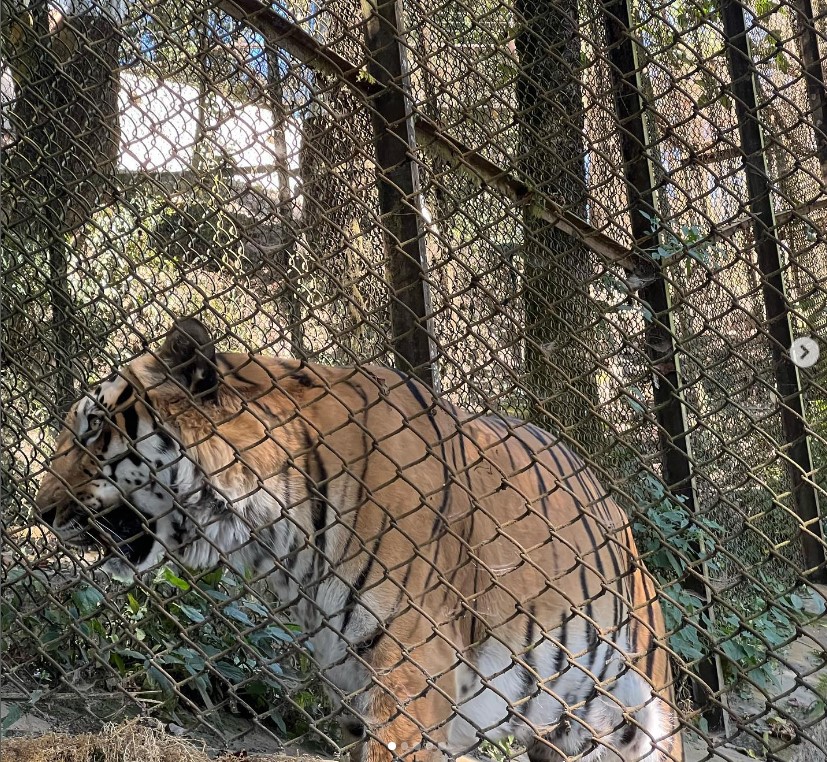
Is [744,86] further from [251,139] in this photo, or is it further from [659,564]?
[251,139]

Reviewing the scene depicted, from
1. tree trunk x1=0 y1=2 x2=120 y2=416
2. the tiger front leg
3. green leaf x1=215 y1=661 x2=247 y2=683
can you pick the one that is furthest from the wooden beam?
green leaf x1=215 y1=661 x2=247 y2=683

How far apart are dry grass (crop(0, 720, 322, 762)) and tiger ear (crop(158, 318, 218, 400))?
0.94 m

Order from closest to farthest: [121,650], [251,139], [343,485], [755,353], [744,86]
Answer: [251,139] → [343,485] → [121,650] → [744,86] → [755,353]

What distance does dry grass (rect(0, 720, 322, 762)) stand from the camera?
2.23 m

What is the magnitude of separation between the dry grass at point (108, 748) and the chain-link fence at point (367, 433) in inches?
7.4

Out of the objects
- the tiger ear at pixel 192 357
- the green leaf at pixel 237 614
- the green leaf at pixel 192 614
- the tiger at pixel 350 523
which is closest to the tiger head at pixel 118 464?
the tiger at pixel 350 523

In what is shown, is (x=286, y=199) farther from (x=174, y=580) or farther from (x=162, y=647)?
(x=162, y=647)

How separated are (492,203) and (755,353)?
3.02 meters

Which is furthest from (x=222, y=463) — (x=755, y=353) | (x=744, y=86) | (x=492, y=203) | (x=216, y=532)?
(x=755, y=353)

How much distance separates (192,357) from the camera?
220cm

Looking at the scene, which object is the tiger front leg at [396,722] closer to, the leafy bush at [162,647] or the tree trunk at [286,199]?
the leafy bush at [162,647]

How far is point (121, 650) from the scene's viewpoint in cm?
291

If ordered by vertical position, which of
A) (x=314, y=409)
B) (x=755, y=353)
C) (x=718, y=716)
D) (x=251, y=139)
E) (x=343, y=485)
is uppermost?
(x=755, y=353)

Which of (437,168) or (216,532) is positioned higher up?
(437,168)
